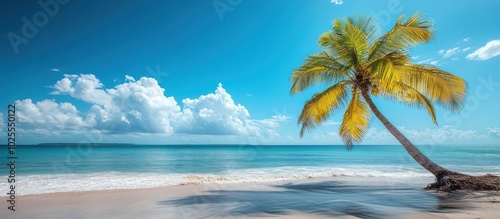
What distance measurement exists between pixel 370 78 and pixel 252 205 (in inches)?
274

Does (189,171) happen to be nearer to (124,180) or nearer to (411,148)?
(124,180)

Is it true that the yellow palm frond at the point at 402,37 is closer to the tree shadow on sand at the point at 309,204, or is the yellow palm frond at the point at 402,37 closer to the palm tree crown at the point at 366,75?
the palm tree crown at the point at 366,75

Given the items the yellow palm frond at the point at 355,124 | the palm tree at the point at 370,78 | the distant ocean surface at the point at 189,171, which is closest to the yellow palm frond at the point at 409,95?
the palm tree at the point at 370,78

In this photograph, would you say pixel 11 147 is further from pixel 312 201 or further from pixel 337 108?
pixel 337 108

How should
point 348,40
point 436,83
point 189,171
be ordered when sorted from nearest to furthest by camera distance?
point 436,83 → point 348,40 → point 189,171

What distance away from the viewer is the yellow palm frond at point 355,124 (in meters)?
11.7

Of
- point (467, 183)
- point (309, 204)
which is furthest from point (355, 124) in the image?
point (309, 204)

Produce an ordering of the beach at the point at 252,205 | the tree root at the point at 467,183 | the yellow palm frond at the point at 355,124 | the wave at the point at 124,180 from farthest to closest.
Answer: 1. the yellow palm frond at the point at 355,124
2. the wave at the point at 124,180
3. the tree root at the point at 467,183
4. the beach at the point at 252,205

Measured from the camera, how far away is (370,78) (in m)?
10.2

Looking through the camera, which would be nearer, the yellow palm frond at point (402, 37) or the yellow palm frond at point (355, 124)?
the yellow palm frond at point (402, 37)

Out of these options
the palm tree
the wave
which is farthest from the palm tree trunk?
the wave

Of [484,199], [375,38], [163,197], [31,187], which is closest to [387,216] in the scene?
[484,199]

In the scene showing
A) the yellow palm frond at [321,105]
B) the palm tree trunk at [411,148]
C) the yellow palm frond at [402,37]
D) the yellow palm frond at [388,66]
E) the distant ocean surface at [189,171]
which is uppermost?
the yellow palm frond at [402,37]

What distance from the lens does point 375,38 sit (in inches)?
421
